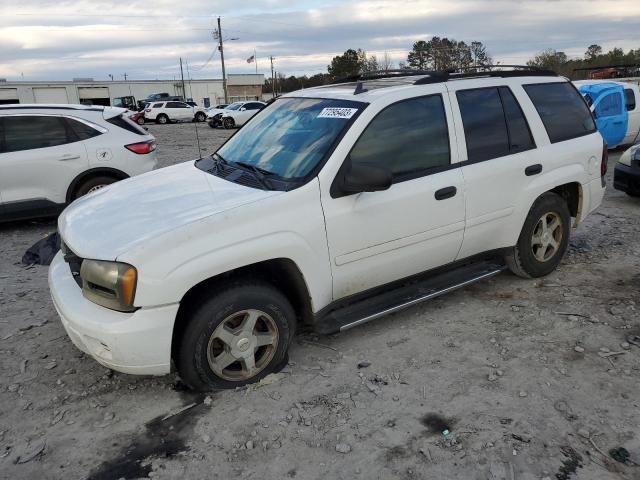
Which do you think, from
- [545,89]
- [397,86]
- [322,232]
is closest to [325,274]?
[322,232]

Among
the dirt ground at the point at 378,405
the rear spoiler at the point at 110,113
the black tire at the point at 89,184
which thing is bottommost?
the dirt ground at the point at 378,405

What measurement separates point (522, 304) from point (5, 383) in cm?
394

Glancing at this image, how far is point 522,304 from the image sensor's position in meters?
4.46

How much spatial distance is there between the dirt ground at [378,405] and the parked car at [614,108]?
8.34 metres

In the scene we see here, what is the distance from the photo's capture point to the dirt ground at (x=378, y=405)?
270 centimetres

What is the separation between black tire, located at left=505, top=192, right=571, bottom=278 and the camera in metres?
4.57

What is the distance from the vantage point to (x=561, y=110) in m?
4.77

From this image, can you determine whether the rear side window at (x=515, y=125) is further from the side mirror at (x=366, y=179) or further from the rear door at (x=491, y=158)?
the side mirror at (x=366, y=179)

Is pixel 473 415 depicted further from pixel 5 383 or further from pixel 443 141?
pixel 5 383

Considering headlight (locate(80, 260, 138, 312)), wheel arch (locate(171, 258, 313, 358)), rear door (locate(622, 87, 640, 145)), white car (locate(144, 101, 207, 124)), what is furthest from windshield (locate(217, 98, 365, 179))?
white car (locate(144, 101, 207, 124))

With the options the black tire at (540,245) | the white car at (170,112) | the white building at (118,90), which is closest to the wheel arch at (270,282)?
the black tire at (540,245)

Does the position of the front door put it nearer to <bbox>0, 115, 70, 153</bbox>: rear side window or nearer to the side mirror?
the side mirror

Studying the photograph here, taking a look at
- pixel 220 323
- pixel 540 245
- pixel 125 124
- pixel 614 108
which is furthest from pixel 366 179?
pixel 614 108

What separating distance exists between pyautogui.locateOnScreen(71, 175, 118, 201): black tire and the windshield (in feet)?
12.0
